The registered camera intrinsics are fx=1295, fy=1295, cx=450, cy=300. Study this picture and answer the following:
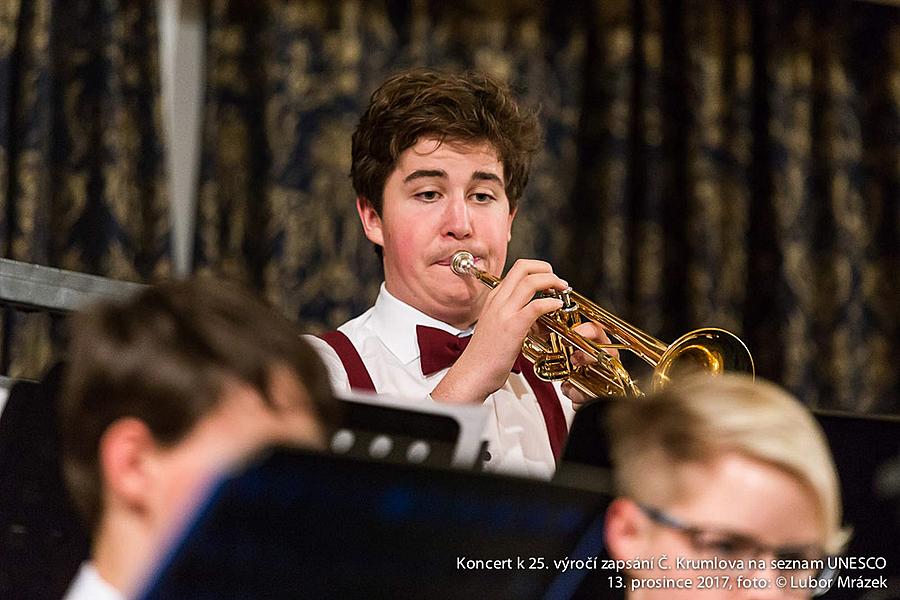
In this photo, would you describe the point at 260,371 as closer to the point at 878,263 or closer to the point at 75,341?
the point at 75,341

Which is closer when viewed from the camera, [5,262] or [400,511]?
[400,511]

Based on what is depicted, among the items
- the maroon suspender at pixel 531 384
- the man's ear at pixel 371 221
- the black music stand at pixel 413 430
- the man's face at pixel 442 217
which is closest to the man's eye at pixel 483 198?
the man's face at pixel 442 217

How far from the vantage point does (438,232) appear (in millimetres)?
2354

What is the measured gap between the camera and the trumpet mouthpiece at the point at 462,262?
7.70 feet

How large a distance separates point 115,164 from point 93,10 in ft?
1.46

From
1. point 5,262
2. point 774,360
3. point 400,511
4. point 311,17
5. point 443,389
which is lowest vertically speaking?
point 400,511

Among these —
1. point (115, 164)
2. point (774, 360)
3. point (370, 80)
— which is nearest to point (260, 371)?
point (115, 164)

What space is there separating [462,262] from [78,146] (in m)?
1.59

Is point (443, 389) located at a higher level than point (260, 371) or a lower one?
higher

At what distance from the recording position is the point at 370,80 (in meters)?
3.81

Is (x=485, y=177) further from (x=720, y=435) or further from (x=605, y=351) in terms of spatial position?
(x=720, y=435)

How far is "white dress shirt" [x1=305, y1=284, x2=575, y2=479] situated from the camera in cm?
230

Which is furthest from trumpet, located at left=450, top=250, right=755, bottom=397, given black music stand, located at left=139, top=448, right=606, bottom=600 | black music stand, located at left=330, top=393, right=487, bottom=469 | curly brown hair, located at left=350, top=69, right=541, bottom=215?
black music stand, located at left=139, top=448, right=606, bottom=600

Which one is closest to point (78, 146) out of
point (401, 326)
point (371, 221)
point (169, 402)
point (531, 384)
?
point (371, 221)
